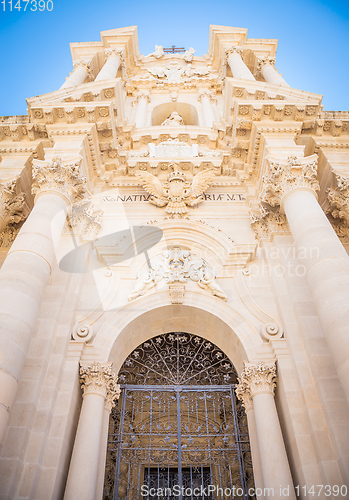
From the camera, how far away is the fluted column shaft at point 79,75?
17.9 metres

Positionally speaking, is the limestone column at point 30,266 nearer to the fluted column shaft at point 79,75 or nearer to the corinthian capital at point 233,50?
the fluted column shaft at point 79,75

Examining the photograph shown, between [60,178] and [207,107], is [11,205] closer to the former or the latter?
[60,178]

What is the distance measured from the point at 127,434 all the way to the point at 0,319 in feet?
12.7

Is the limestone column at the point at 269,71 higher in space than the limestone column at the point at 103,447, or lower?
higher

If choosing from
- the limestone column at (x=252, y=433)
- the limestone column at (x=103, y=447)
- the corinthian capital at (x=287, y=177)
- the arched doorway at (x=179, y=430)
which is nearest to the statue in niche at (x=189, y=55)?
the corinthian capital at (x=287, y=177)

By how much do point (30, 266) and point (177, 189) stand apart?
5.95 meters

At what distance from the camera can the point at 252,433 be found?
26.3ft

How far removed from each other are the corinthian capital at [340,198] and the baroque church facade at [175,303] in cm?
4

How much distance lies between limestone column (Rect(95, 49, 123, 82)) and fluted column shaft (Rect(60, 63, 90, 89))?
1.10m

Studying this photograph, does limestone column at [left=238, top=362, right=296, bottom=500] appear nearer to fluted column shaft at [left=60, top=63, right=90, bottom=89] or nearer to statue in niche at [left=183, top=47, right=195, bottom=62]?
fluted column shaft at [left=60, top=63, right=90, bottom=89]

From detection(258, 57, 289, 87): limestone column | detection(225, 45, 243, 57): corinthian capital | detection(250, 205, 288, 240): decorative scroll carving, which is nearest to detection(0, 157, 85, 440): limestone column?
detection(250, 205, 288, 240): decorative scroll carving

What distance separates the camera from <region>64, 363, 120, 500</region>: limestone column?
6735 millimetres

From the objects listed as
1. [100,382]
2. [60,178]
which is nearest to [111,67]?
[60,178]

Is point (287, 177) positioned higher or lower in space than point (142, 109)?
lower
